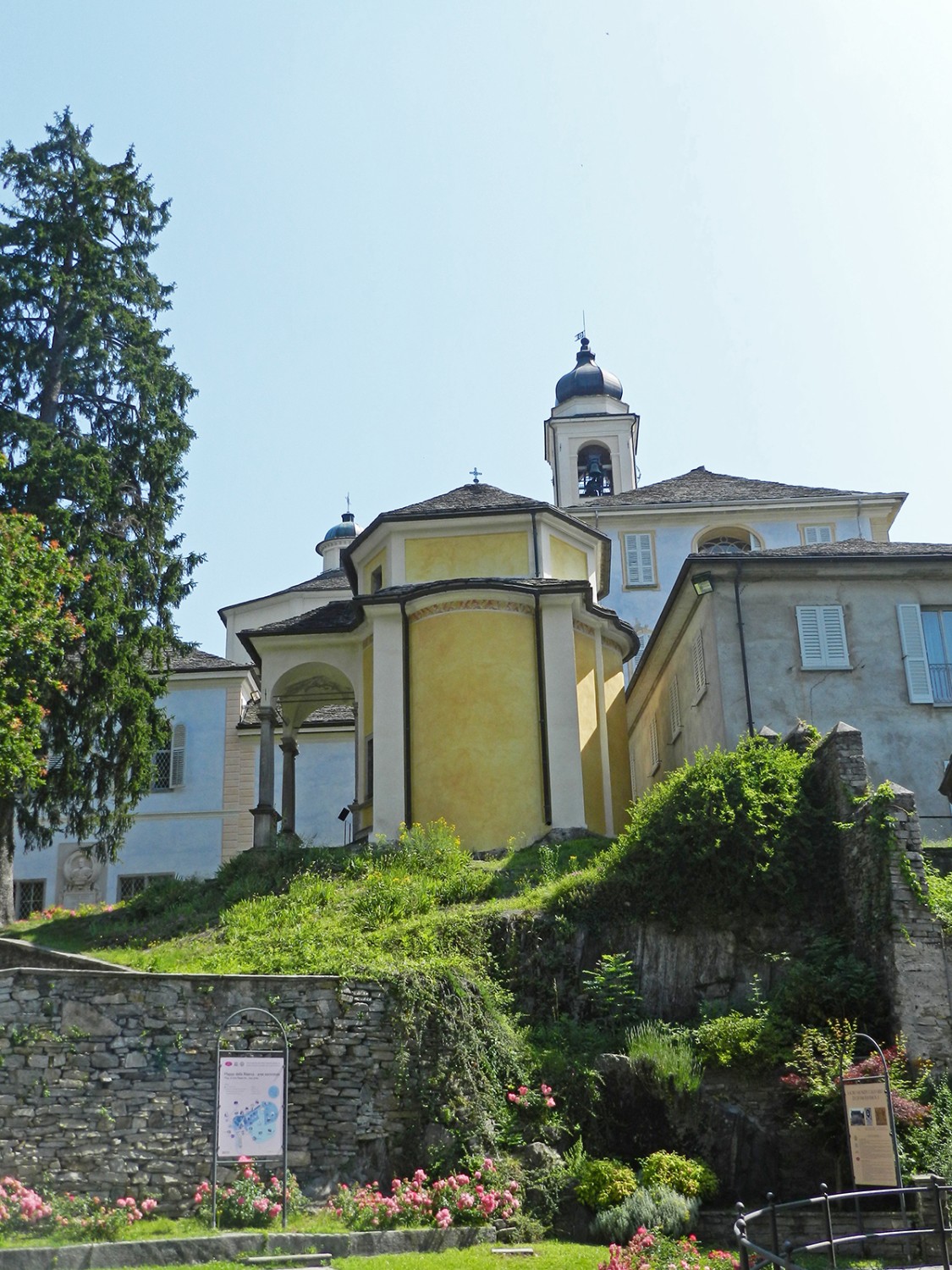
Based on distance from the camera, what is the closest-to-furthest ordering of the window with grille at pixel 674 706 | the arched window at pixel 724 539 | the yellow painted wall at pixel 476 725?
the yellow painted wall at pixel 476 725 < the window with grille at pixel 674 706 < the arched window at pixel 724 539

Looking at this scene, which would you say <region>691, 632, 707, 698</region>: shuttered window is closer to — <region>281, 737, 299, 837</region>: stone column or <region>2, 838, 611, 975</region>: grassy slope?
<region>2, 838, 611, 975</region>: grassy slope

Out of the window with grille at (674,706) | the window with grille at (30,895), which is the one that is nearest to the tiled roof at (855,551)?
the window with grille at (674,706)

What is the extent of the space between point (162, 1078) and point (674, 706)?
15.6m

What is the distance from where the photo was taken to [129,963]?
19.6m

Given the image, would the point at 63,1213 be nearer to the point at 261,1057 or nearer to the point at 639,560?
the point at 261,1057

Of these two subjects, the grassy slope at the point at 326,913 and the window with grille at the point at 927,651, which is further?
the window with grille at the point at 927,651

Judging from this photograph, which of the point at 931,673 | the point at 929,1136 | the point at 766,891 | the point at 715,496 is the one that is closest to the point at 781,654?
the point at 931,673

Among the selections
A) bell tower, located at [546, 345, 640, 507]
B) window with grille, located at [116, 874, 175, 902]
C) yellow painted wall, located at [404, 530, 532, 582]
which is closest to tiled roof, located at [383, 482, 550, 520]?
yellow painted wall, located at [404, 530, 532, 582]

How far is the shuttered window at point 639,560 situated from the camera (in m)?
44.1

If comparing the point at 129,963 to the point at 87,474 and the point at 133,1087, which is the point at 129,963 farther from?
the point at 87,474

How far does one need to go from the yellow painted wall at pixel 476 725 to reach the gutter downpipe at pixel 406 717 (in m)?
0.08

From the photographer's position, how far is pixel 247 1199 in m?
14.5

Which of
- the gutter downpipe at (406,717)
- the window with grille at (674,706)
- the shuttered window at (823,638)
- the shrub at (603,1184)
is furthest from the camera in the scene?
the window with grille at (674,706)

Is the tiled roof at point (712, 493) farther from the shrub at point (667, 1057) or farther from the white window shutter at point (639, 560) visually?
the shrub at point (667, 1057)
